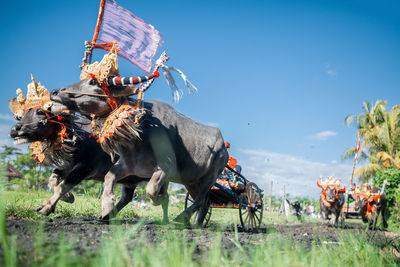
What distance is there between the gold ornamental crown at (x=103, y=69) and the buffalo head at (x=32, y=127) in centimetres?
102

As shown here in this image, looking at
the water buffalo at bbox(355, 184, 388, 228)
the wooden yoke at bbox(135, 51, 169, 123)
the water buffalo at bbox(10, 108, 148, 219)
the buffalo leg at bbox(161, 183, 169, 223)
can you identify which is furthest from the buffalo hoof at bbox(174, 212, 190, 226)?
the water buffalo at bbox(355, 184, 388, 228)

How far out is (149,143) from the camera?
452 centimetres

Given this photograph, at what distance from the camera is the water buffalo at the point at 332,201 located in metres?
10.6

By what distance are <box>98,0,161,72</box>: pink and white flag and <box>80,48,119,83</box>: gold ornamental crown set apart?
68cm

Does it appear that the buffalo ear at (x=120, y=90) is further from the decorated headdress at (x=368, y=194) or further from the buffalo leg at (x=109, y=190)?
the decorated headdress at (x=368, y=194)

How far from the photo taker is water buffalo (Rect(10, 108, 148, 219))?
4777mm

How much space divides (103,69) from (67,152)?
5.45 ft

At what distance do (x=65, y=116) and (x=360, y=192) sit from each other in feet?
35.8

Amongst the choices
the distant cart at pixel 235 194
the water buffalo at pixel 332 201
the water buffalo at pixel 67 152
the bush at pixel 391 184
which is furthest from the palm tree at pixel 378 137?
the water buffalo at pixel 67 152

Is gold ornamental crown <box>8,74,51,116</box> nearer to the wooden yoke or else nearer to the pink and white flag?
the pink and white flag

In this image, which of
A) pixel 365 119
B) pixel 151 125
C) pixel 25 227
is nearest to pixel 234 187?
pixel 151 125

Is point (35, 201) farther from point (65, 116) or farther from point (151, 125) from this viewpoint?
point (151, 125)

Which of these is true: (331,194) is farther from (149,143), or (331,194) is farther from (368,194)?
(149,143)

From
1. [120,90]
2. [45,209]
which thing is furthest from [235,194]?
[45,209]
